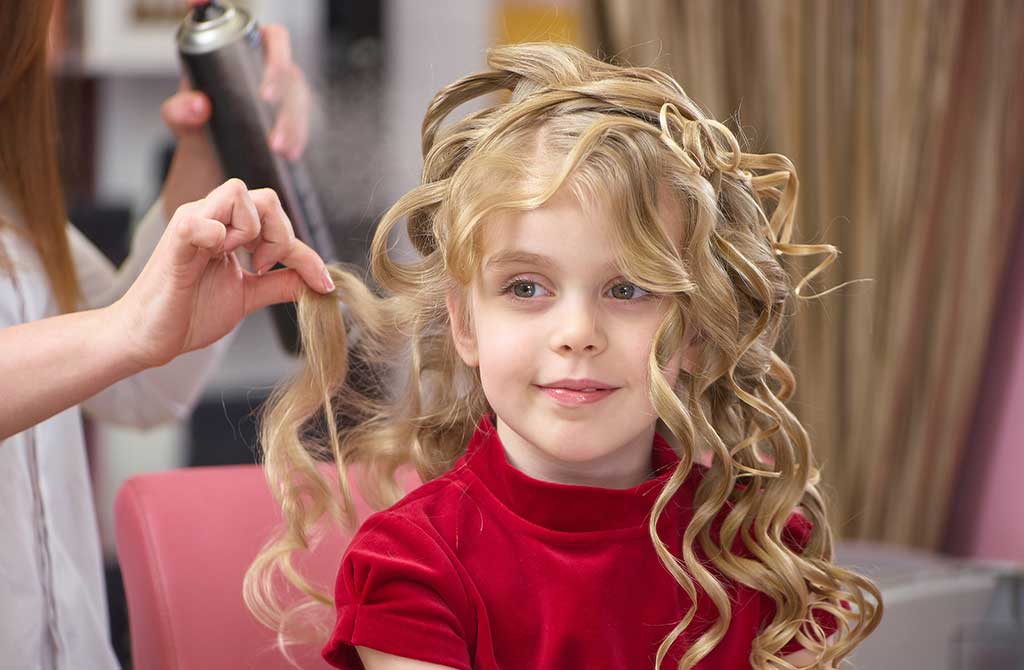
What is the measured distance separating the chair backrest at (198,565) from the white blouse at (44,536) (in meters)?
0.08

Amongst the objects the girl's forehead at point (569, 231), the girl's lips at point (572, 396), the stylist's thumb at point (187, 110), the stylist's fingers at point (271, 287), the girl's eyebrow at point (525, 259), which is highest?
the stylist's thumb at point (187, 110)

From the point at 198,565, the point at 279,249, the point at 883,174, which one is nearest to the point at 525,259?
the point at 279,249

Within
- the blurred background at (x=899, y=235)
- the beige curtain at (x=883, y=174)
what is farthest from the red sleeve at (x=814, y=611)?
the beige curtain at (x=883, y=174)

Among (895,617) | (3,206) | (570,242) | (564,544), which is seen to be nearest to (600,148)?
(570,242)

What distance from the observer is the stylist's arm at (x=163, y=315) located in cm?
82

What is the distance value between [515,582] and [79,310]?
1.68 feet

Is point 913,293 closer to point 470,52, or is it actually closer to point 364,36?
point 470,52

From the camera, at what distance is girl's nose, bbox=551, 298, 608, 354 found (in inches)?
31.5

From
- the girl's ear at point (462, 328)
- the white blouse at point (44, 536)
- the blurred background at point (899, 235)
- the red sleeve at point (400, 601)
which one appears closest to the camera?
the red sleeve at point (400, 601)


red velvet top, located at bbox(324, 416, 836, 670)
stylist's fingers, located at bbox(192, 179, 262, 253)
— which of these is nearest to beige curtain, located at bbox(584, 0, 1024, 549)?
red velvet top, located at bbox(324, 416, 836, 670)

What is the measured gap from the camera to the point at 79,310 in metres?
1.11

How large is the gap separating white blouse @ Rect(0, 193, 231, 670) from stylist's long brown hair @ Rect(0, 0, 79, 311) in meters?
0.02

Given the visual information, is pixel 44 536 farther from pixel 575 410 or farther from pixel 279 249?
pixel 575 410

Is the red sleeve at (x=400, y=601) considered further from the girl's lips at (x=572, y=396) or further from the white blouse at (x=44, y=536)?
the white blouse at (x=44, y=536)
